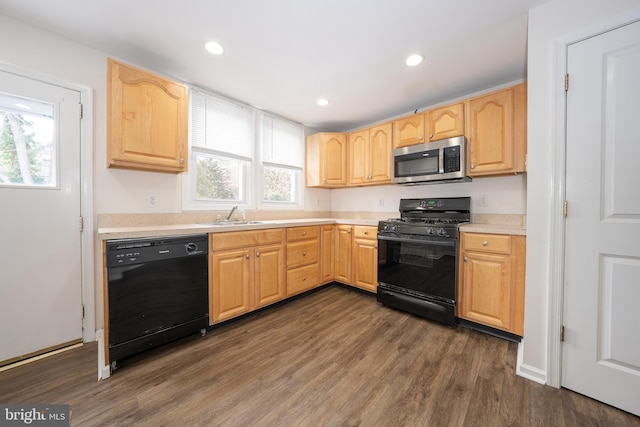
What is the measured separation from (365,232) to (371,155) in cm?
105

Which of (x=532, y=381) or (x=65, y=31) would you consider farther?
(x=65, y=31)

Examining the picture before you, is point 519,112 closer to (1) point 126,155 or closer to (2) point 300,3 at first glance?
(2) point 300,3

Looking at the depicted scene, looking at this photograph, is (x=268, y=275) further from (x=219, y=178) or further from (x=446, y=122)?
(x=446, y=122)

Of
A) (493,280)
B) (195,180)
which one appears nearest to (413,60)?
(493,280)

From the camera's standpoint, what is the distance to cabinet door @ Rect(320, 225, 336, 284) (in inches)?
126

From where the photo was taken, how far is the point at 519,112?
2.16 meters

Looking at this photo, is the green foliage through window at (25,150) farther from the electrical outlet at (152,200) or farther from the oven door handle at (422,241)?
the oven door handle at (422,241)

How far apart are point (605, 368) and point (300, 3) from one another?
9.23 ft

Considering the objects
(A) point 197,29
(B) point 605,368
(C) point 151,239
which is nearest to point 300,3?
(A) point 197,29

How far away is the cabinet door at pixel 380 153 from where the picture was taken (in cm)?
307

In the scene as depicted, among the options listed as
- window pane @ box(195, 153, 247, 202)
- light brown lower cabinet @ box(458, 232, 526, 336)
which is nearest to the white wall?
light brown lower cabinet @ box(458, 232, 526, 336)

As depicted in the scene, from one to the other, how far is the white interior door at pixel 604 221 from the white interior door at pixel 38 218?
350cm

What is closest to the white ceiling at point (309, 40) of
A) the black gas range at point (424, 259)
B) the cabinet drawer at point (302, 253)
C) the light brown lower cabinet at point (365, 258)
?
the black gas range at point (424, 259)

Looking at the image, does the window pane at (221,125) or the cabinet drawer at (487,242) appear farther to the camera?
the window pane at (221,125)
